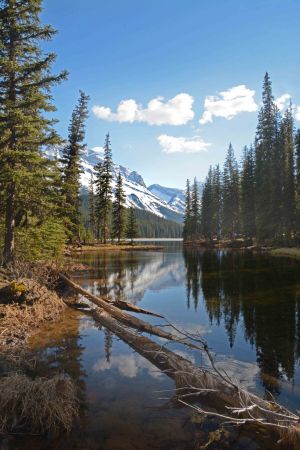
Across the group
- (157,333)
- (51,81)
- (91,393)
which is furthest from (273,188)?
(91,393)

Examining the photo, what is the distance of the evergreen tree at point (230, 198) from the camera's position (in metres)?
79.0

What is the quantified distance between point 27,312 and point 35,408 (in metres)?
6.60

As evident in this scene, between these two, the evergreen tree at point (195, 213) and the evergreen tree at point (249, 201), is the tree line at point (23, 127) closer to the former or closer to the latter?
the evergreen tree at point (249, 201)

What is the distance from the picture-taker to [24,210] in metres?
18.9

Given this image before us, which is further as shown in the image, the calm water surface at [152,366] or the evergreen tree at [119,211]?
the evergreen tree at [119,211]

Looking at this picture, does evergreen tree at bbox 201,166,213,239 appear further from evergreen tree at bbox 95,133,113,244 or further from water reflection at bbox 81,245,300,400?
water reflection at bbox 81,245,300,400

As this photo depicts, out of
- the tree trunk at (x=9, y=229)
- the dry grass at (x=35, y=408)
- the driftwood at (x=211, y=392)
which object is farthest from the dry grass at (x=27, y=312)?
the tree trunk at (x=9, y=229)

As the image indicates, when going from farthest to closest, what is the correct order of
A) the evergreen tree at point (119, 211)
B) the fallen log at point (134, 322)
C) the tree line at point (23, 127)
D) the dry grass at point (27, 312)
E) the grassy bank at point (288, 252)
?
the evergreen tree at point (119, 211) < the grassy bank at point (288, 252) < the tree line at point (23, 127) < the fallen log at point (134, 322) < the dry grass at point (27, 312)

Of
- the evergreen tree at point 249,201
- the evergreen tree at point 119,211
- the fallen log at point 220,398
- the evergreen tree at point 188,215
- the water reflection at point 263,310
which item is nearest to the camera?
the fallen log at point 220,398

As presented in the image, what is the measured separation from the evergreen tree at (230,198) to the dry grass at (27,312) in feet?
228

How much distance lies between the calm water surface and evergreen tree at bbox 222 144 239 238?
6062 cm

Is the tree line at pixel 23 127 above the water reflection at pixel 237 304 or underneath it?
above

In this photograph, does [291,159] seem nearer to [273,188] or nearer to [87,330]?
[273,188]

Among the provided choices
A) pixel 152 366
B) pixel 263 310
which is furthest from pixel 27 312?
pixel 263 310
